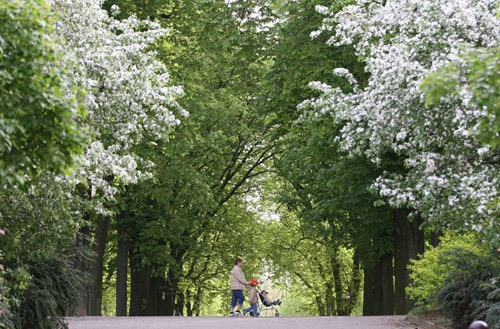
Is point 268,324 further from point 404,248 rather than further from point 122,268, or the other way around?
point 122,268

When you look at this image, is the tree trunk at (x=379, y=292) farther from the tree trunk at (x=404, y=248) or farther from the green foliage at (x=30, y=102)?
the green foliage at (x=30, y=102)

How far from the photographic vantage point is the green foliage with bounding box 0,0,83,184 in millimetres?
8281

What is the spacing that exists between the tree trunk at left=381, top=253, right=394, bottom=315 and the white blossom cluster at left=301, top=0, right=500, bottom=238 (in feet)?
35.4

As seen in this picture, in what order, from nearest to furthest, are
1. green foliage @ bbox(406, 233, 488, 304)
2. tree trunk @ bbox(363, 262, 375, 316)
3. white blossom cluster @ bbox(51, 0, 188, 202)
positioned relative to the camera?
white blossom cluster @ bbox(51, 0, 188, 202) < green foliage @ bbox(406, 233, 488, 304) < tree trunk @ bbox(363, 262, 375, 316)

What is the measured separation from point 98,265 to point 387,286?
9.20 m

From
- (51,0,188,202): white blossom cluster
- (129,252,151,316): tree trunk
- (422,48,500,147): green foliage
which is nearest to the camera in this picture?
(422,48,500,147): green foliage

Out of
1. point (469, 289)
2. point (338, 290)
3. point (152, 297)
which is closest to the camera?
point (469, 289)

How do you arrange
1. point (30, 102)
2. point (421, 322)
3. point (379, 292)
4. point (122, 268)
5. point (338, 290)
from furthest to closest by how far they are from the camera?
point (338, 290), point (379, 292), point (122, 268), point (421, 322), point (30, 102)

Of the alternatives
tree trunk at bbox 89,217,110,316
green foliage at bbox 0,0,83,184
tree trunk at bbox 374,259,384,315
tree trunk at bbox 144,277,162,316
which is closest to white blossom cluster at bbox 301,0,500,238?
green foliage at bbox 0,0,83,184

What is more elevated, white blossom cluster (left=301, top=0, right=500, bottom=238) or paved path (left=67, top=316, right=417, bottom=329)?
white blossom cluster (left=301, top=0, right=500, bottom=238)

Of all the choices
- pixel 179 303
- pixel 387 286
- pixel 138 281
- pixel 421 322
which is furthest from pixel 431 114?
pixel 179 303

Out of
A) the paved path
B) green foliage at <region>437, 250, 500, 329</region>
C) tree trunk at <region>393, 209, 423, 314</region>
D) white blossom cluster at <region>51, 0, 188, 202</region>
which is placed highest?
white blossom cluster at <region>51, 0, 188, 202</region>

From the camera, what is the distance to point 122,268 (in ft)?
94.5

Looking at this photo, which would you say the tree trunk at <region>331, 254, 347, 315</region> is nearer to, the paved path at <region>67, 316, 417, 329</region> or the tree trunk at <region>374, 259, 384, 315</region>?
the tree trunk at <region>374, 259, 384, 315</region>
